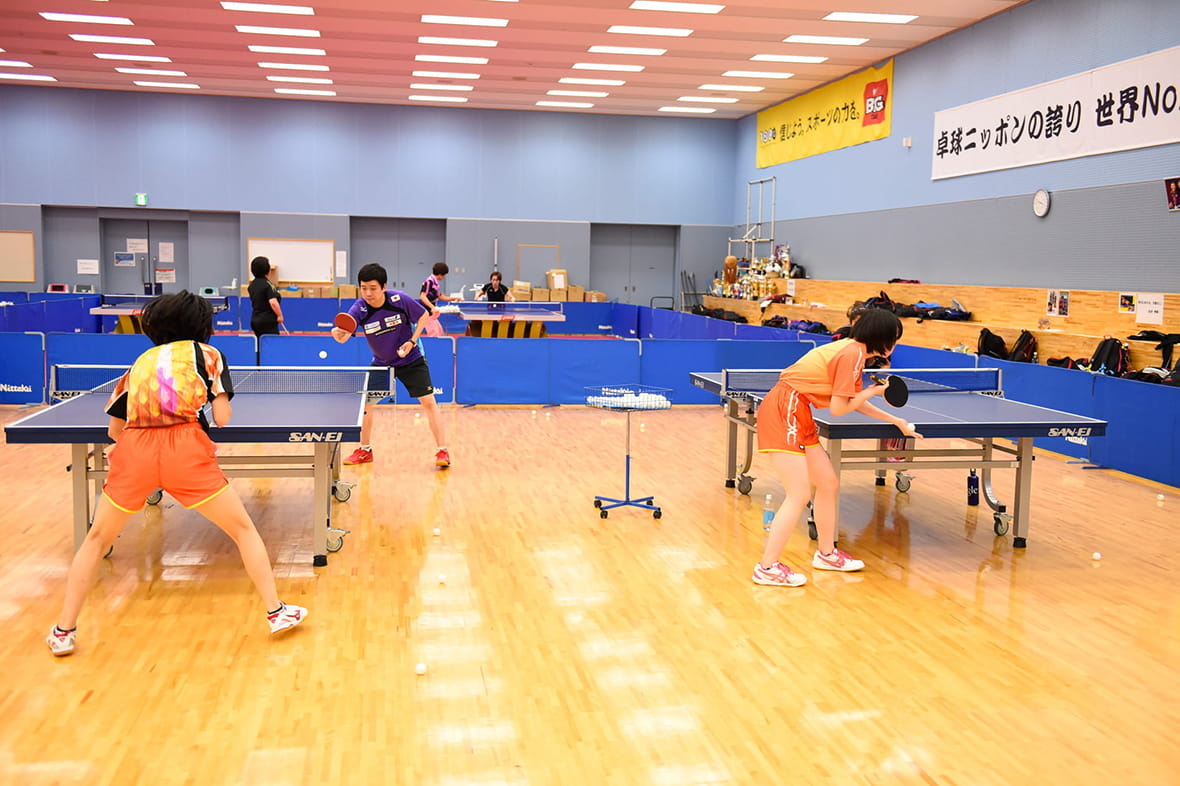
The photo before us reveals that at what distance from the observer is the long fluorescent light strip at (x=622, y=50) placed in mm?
16484

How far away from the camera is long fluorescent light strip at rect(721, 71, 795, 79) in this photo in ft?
59.8

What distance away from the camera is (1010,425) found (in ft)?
21.2

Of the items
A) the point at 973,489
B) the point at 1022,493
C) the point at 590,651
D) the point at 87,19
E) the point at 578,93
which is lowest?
the point at 590,651

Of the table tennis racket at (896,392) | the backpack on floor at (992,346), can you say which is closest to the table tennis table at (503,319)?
the backpack on floor at (992,346)

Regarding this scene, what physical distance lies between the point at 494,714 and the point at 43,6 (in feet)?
48.2

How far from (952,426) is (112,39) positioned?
52.1ft

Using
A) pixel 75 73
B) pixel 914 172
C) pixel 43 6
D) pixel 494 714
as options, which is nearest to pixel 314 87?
pixel 75 73

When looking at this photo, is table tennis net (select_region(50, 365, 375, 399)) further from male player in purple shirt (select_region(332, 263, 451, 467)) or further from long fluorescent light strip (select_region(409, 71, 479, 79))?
long fluorescent light strip (select_region(409, 71, 479, 79))

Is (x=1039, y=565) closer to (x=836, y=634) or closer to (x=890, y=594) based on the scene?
(x=890, y=594)

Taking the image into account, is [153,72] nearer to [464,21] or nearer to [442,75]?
[442,75]

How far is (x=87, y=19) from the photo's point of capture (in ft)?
50.6

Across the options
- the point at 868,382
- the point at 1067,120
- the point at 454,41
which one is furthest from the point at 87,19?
the point at 1067,120

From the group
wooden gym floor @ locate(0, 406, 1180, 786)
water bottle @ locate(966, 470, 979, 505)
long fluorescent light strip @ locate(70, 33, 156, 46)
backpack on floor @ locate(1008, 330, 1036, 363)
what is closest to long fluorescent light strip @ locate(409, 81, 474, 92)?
long fluorescent light strip @ locate(70, 33, 156, 46)

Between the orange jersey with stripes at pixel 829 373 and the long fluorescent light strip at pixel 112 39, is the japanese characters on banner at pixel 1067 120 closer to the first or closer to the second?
the orange jersey with stripes at pixel 829 373
